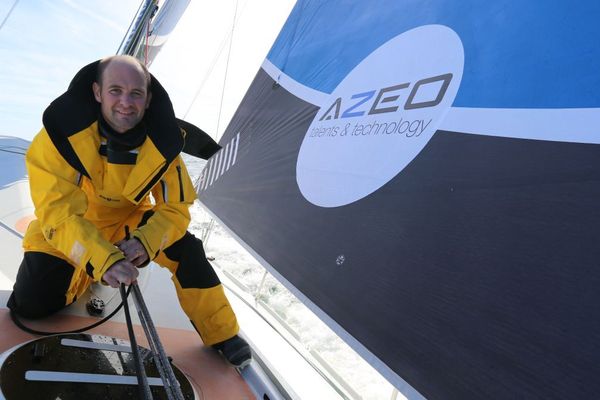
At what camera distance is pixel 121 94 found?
117cm

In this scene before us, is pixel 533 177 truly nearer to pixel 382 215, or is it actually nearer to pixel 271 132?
pixel 382 215

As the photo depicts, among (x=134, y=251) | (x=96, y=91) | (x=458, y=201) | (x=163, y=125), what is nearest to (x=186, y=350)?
(x=134, y=251)

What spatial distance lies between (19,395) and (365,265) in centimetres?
86

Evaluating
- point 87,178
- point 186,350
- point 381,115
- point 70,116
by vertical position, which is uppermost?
point 381,115

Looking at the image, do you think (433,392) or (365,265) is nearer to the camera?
(433,392)

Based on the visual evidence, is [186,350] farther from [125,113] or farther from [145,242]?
[125,113]

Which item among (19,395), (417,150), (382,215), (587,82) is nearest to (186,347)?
(19,395)

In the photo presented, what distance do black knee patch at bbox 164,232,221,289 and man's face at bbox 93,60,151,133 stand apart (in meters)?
0.40

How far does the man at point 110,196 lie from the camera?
1153mm

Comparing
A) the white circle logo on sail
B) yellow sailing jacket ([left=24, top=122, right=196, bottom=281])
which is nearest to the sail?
the white circle logo on sail

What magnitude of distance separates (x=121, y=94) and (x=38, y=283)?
0.60m

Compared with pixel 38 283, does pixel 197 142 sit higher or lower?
higher

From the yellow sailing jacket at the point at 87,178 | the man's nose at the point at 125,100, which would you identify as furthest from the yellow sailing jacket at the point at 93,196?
the man's nose at the point at 125,100

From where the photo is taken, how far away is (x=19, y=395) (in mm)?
929
